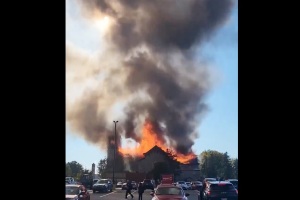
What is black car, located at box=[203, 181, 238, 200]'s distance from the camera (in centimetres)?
1465

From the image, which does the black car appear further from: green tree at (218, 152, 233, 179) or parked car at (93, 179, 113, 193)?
green tree at (218, 152, 233, 179)

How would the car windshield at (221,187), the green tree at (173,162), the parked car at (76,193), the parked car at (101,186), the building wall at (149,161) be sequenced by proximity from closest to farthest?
1. the parked car at (76,193)
2. the car windshield at (221,187)
3. the parked car at (101,186)
4. the green tree at (173,162)
5. the building wall at (149,161)

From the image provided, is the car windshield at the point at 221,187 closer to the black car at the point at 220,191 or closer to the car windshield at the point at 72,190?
the black car at the point at 220,191

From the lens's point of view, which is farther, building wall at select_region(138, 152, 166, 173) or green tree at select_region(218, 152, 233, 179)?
green tree at select_region(218, 152, 233, 179)

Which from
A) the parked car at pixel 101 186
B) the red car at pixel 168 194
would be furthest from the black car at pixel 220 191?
the parked car at pixel 101 186

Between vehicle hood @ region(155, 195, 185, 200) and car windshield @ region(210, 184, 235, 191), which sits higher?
car windshield @ region(210, 184, 235, 191)

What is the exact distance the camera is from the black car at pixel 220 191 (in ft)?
48.1

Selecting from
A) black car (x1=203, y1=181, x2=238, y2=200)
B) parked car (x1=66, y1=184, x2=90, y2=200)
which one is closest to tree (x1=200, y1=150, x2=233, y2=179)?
black car (x1=203, y1=181, x2=238, y2=200)

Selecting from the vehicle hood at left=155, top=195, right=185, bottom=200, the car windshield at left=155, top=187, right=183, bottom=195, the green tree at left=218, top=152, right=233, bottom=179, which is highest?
the green tree at left=218, top=152, right=233, bottom=179

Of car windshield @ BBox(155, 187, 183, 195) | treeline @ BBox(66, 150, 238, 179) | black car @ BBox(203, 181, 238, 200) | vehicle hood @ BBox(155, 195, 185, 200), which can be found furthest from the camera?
treeline @ BBox(66, 150, 238, 179)

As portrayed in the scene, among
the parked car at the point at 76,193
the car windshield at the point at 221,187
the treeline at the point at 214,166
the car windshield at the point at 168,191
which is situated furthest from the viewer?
the treeline at the point at 214,166

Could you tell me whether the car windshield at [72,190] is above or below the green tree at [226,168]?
below
